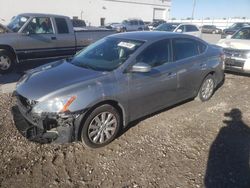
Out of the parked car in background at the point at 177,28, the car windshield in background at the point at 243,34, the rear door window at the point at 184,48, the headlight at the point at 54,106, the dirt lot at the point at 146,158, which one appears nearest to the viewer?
the dirt lot at the point at 146,158

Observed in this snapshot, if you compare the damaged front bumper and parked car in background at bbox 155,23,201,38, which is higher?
parked car in background at bbox 155,23,201,38

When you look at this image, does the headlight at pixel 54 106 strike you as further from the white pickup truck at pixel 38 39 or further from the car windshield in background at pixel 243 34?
the car windshield in background at pixel 243 34

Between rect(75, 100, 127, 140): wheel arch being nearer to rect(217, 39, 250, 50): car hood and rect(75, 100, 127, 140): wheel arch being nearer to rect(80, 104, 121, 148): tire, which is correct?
rect(80, 104, 121, 148): tire

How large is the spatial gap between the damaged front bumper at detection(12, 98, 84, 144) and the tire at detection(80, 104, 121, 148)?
0.18 meters

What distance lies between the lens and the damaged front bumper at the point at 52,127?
3.24 m

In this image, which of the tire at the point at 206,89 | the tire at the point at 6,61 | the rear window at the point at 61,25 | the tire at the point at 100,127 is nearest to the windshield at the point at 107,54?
the tire at the point at 100,127

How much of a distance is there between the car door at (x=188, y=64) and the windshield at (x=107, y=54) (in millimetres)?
954

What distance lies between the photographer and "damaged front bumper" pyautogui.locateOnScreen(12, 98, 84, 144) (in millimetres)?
3240

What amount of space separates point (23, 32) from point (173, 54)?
534 centimetres

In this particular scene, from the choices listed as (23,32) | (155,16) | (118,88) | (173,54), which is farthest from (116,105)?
(155,16)

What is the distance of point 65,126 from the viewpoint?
3.29m

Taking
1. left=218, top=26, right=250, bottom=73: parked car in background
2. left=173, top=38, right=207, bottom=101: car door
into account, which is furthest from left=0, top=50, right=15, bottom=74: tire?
left=218, top=26, right=250, bottom=73: parked car in background

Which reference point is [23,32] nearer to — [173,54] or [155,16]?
[173,54]

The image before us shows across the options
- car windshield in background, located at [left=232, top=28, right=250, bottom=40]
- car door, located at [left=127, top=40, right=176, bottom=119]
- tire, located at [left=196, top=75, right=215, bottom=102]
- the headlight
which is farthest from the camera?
car windshield in background, located at [left=232, top=28, right=250, bottom=40]
